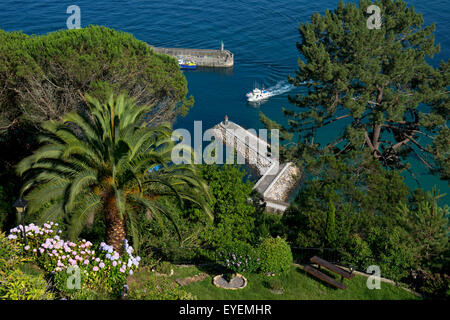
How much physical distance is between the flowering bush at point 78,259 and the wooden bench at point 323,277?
6.15 meters

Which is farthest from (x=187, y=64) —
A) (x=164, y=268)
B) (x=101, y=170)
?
(x=101, y=170)

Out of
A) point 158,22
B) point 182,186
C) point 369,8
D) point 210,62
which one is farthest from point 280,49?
point 182,186

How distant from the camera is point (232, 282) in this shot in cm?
1686

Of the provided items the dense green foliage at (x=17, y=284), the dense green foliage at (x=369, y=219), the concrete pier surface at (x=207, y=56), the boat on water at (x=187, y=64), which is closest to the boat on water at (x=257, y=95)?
the concrete pier surface at (x=207, y=56)

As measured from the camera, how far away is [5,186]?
2242 cm

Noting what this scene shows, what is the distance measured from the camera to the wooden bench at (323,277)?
16147 millimetres

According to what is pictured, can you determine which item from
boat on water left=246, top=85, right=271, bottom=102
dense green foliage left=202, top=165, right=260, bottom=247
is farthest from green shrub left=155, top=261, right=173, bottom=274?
boat on water left=246, top=85, right=271, bottom=102

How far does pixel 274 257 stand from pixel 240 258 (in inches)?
48.4

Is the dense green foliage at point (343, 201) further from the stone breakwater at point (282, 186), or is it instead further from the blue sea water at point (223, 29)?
the blue sea water at point (223, 29)

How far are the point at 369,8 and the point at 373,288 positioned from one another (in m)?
20.2

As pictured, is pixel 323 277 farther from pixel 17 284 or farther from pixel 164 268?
pixel 17 284

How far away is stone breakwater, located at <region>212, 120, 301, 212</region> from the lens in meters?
43.7

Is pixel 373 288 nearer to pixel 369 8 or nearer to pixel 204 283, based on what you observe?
pixel 204 283

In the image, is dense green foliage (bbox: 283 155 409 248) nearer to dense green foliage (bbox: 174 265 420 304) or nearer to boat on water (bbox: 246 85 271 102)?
dense green foliage (bbox: 174 265 420 304)
